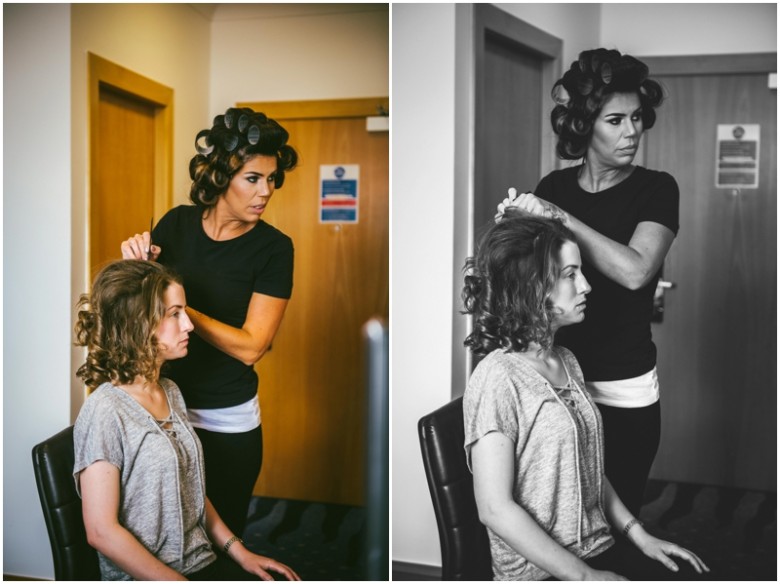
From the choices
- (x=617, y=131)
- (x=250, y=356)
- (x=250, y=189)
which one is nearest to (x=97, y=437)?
(x=250, y=356)

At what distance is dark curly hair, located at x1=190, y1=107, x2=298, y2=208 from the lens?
185 cm

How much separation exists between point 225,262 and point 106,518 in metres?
0.64

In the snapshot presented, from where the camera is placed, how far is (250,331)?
189 centimetres

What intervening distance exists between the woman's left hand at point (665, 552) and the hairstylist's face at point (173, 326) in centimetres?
113

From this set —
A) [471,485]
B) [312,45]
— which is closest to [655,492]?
[471,485]

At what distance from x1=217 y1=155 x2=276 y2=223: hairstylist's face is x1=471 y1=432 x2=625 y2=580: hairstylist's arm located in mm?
787

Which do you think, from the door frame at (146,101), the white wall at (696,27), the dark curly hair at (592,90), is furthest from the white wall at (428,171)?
the door frame at (146,101)

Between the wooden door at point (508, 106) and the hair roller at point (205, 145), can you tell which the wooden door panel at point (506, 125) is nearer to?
the wooden door at point (508, 106)

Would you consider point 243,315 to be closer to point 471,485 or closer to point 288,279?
point 288,279

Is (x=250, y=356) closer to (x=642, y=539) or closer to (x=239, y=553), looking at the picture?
(x=239, y=553)

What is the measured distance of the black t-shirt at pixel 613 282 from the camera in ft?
5.78

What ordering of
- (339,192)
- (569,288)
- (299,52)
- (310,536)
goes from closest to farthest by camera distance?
1. (569,288)
2. (310,536)
3. (299,52)
4. (339,192)

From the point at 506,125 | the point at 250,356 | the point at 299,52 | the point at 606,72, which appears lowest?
the point at 250,356

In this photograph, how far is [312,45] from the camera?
2650 mm
